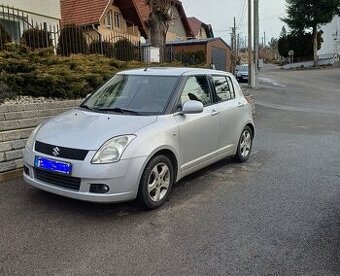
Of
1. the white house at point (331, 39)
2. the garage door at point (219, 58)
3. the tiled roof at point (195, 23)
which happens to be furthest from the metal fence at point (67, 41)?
the white house at point (331, 39)

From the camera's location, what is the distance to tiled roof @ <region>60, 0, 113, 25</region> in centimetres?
2428

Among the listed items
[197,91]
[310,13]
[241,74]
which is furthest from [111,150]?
[310,13]

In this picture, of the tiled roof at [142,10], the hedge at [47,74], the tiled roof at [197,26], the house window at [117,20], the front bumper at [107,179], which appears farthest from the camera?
the tiled roof at [197,26]

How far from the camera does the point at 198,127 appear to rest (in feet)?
18.4

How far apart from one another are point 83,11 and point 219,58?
996 centimetres

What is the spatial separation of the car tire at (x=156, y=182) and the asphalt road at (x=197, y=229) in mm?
139

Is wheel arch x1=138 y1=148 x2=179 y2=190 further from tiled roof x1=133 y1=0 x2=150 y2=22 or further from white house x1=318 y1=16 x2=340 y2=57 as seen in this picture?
white house x1=318 y1=16 x2=340 y2=57

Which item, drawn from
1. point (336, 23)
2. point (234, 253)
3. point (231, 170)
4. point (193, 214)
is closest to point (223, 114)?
point (231, 170)

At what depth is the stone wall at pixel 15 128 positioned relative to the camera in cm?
607

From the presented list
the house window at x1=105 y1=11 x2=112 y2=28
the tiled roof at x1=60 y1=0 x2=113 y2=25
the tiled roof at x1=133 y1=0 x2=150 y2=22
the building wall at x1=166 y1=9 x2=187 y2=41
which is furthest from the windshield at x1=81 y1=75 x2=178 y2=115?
the building wall at x1=166 y1=9 x2=187 y2=41

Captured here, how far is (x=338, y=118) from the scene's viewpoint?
542 inches

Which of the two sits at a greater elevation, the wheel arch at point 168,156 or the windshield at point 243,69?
the windshield at point 243,69

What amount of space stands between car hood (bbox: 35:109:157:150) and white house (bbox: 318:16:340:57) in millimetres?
60391

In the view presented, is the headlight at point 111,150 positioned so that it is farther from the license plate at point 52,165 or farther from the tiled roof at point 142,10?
the tiled roof at point 142,10
